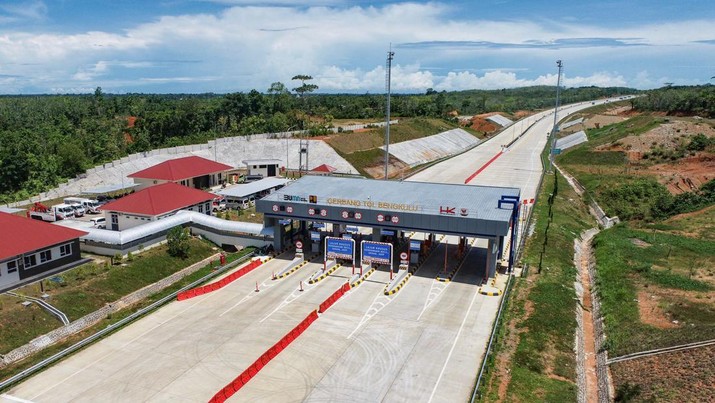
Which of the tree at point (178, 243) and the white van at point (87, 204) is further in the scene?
the white van at point (87, 204)

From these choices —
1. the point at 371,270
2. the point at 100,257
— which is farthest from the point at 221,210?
the point at 371,270

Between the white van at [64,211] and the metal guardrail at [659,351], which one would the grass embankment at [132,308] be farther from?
the metal guardrail at [659,351]

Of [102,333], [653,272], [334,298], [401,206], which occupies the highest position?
[401,206]

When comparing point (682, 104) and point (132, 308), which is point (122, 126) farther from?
point (682, 104)

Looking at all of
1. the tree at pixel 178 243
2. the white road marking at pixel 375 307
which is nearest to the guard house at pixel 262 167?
the tree at pixel 178 243

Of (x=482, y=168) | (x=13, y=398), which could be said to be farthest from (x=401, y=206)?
(x=482, y=168)

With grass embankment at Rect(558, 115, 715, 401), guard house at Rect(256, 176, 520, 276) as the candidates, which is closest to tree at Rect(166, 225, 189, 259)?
guard house at Rect(256, 176, 520, 276)
